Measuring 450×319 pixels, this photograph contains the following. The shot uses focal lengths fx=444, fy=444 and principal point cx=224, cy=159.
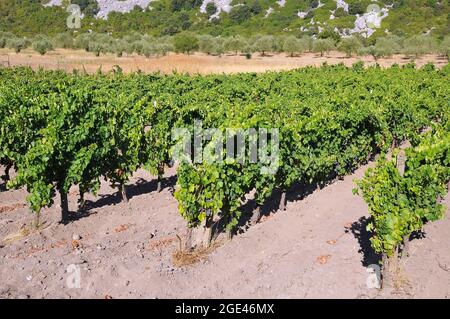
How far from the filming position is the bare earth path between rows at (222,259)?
305 inches

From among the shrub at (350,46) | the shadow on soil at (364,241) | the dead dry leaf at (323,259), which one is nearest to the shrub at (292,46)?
the shrub at (350,46)

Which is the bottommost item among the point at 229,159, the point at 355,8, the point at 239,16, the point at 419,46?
the point at 229,159

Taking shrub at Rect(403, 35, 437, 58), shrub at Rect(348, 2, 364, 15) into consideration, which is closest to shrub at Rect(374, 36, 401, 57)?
shrub at Rect(403, 35, 437, 58)

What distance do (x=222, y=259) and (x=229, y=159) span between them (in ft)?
6.59

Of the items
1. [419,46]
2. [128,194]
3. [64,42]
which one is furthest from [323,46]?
[128,194]

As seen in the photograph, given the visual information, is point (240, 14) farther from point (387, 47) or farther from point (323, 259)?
point (323, 259)

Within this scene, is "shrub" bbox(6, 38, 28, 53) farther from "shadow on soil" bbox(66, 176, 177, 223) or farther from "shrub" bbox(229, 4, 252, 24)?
"shadow on soil" bbox(66, 176, 177, 223)

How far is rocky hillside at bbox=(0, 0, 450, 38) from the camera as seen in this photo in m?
89.9

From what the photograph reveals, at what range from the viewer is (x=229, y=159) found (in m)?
8.27

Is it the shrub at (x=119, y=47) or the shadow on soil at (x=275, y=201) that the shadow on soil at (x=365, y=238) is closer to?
the shadow on soil at (x=275, y=201)

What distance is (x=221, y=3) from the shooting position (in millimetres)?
116688

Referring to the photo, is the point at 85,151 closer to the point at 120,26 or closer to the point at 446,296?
the point at 446,296

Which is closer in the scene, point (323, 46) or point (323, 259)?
point (323, 259)

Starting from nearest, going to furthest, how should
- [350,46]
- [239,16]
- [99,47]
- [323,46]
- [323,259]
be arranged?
[323,259]
[99,47]
[350,46]
[323,46]
[239,16]
